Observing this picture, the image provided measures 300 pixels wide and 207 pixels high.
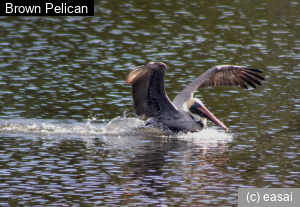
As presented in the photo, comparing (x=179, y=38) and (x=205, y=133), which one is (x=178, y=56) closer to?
(x=179, y=38)

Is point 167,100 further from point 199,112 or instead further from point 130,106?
point 130,106

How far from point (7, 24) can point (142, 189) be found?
18697 mm

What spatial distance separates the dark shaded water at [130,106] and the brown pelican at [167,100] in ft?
1.09

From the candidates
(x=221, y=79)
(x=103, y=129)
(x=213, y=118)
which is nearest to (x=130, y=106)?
(x=103, y=129)

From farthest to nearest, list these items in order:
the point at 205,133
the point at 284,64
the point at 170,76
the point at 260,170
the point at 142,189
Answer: the point at 284,64 → the point at 170,76 → the point at 205,133 → the point at 260,170 → the point at 142,189

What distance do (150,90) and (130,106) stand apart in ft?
8.81

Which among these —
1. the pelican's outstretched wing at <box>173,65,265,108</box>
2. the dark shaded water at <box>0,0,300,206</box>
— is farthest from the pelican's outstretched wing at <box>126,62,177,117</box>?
the pelican's outstretched wing at <box>173,65,265,108</box>

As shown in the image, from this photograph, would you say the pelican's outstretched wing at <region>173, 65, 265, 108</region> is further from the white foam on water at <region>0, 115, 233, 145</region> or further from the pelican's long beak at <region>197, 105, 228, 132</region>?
the white foam on water at <region>0, 115, 233, 145</region>

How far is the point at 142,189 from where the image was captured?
36.7 feet

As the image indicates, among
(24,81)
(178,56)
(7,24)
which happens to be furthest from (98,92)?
(7,24)

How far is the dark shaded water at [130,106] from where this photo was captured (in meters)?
11.5

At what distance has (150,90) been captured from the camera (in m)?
15.3

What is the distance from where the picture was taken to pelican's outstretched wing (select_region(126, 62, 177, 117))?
48.1 feet

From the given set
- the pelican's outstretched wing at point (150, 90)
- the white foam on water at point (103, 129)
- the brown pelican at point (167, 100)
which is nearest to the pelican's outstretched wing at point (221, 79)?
the brown pelican at point (167, 100)
